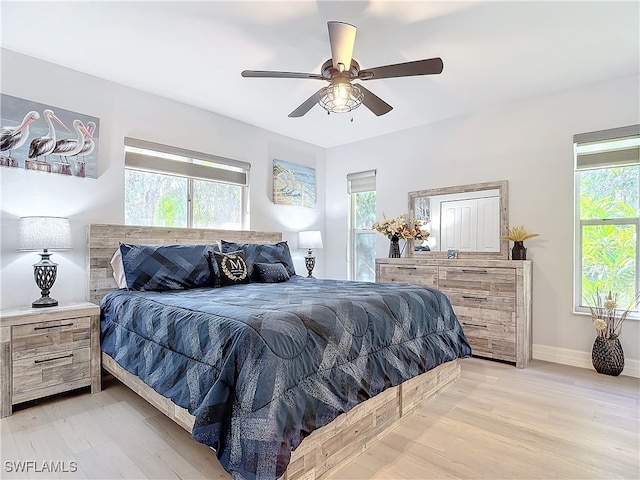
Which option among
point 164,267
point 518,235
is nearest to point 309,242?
point 164,267

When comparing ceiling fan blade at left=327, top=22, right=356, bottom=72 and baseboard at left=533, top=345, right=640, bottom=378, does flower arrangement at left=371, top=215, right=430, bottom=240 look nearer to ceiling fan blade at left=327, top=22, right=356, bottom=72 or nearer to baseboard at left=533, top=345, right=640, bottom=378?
baseboard at left=533, top=345, right=640, bottom=378

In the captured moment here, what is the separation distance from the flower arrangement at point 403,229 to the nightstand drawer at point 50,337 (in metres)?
3.15

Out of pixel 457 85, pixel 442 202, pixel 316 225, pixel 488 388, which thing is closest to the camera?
pixel 488 388

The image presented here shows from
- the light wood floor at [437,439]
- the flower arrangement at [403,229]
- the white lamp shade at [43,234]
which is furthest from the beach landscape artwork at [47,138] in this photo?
the flower arrangement at [403,229]

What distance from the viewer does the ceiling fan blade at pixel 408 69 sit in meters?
2.08

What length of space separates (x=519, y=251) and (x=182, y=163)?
3.57m

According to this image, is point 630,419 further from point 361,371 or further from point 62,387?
point 62,387

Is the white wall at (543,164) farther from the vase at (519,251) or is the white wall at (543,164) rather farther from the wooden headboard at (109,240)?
the wooden headboard at (109,240)

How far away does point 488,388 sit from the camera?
8.87 feet

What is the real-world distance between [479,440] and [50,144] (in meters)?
3.73

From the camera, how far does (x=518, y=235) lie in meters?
3.43

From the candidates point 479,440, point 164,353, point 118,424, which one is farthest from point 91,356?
point 479,440

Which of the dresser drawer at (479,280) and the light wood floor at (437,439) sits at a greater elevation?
the dresser drawer at (479,280)

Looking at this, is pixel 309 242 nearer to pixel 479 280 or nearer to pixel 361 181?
pixel 361 181
